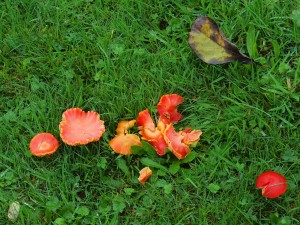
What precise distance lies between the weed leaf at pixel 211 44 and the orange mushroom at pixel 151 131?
57 cm

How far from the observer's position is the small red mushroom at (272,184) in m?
3.19

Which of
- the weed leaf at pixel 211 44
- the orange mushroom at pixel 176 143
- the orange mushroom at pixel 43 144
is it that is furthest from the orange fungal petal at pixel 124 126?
the weed leaf at pixel 211 44

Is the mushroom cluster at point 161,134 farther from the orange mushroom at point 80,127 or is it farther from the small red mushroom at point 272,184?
the small red mushroom at point 272,184

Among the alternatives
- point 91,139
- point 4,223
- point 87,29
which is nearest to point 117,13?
point 87,29

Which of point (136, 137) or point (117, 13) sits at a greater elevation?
point (117, 13)

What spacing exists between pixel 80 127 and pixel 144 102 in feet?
1.55

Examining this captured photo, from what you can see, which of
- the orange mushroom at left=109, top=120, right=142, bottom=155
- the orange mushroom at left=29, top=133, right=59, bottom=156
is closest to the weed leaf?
the orange mushroom at left=109, top=120, right=142, bottom=155

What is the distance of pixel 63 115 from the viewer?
3.53 m

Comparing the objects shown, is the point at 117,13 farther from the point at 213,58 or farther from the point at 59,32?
the point at 213,58

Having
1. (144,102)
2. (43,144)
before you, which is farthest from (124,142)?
(43,144)

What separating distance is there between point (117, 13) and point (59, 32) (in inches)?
17.7

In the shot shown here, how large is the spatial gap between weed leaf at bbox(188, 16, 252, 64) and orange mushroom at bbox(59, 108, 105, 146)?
843 millimetres

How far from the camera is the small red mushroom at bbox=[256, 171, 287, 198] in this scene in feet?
10.5

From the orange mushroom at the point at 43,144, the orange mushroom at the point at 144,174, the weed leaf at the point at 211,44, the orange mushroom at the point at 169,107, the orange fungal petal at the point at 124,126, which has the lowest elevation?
the orange mushroom at the point at 144,174
